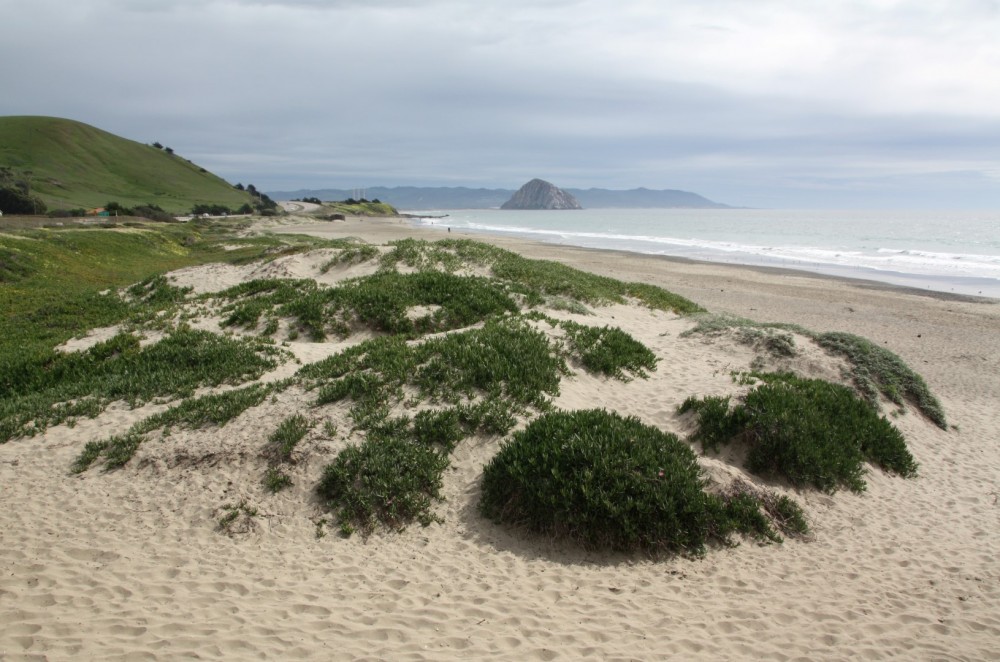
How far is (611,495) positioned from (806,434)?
11.8ft

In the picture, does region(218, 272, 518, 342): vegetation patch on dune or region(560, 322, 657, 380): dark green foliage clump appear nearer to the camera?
region(560, 322, 657, 380): dark green foliage clump

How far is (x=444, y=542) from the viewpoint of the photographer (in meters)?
6.78

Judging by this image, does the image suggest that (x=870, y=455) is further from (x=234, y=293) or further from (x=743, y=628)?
(x=234, y=293)

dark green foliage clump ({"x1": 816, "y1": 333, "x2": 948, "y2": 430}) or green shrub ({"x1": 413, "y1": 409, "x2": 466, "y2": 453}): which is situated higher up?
dark green foliage clump ({"x1": 816, "y1": 333, "x2": 948, "y2": 430})

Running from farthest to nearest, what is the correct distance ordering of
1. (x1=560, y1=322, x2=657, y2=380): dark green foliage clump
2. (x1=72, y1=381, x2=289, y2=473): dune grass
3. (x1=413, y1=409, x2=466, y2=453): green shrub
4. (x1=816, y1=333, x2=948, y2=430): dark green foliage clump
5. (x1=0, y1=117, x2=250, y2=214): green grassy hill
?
1. (x1=0, y1=117, x2=250, y2=214): green grassy hill
2. (x1=816, y1=333, x2=948, y2=430): dark green foliage clump
3. (x1=560, y1=322, x2=657, y2=380): dark green foliage clump
4. (x1=413, y1=409, x2=466, y2=453): green shrub
5. (x1=72, y1=381, x2=289, y2=473): dune grass

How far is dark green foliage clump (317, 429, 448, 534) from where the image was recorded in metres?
7.07

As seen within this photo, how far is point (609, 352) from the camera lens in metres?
11.1

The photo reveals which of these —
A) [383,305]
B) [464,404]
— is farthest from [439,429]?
[383,305]

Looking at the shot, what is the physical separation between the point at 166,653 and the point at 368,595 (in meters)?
1.68

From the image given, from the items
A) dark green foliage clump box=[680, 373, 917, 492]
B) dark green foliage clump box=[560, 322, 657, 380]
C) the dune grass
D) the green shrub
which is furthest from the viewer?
dark green foliage clump box=[560, 322, 657, 380]

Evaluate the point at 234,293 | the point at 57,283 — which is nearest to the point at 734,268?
the point at 234,293

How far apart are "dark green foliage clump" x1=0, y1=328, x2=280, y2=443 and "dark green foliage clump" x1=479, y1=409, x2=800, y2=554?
5627 millimetres

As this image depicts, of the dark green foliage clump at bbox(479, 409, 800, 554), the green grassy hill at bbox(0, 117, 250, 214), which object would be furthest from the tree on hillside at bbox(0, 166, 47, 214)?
the dark green foliage clump at bbox(479, 409, 800, 554)

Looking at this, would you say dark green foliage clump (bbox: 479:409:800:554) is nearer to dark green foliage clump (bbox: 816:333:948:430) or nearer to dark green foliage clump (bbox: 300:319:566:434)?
dark green foliage clump (bbox: 300:319:566:434)
